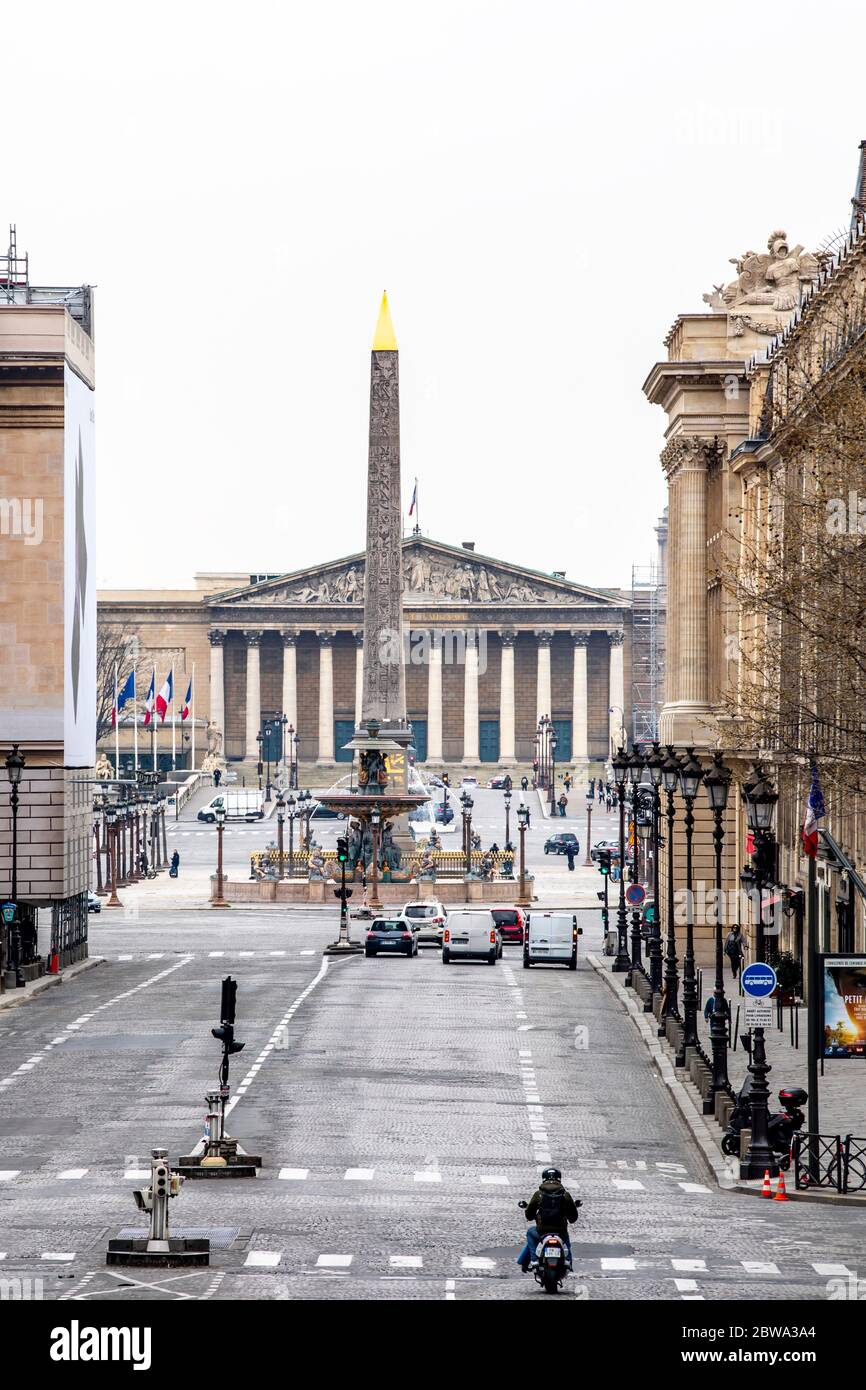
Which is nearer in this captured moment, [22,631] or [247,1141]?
[247,1141]

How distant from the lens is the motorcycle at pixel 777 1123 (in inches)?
1266

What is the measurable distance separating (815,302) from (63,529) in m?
22.2

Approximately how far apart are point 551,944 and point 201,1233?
41440 mm

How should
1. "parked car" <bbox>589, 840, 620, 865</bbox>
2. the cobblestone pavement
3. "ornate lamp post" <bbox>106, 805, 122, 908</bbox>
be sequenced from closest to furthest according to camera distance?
1. the cobblestone pavement
2. "ornate lamp post" <bbox>106, 805, 122, 908</bbox>
3. "parked car" <bbox>589, 840, 620, 865</bbox>

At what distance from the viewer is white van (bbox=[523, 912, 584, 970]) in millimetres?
67188

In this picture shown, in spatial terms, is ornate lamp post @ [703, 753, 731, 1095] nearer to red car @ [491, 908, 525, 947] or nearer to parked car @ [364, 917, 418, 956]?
parked car @ [364, 917, 418, 956]

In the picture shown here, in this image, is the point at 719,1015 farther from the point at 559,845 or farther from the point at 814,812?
the point at 559,845

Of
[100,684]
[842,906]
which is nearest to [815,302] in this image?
[842,906]

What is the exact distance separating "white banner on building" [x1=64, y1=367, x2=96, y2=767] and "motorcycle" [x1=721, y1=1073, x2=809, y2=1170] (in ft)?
118

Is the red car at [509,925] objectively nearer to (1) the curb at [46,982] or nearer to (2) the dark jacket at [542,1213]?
(1) the curb at [46,982]

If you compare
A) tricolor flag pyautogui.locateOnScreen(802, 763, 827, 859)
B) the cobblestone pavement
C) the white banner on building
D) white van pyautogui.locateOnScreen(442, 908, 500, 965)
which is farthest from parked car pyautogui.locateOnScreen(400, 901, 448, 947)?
tricolor flag pyautogui.locateOnScreen(802, 763, 827, 859)

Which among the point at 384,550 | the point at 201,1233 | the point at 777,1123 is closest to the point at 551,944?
the point at 777,1123

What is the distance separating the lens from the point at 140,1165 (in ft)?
103
